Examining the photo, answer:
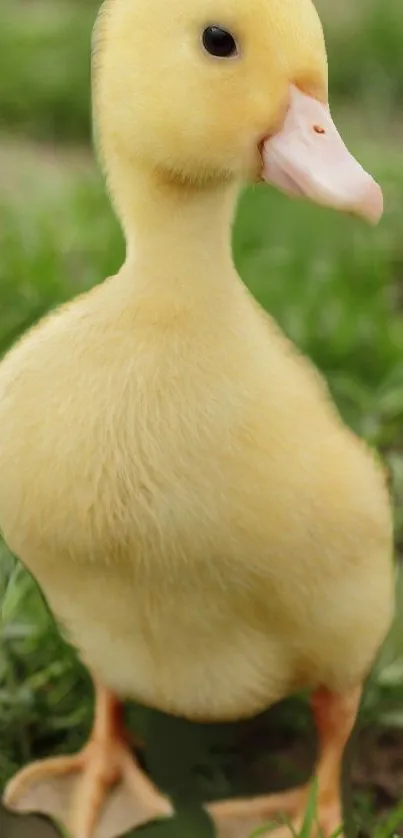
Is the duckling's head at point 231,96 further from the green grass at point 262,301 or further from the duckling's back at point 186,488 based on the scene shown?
the green grass at point 262,301

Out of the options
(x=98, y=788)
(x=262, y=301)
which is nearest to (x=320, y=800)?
(x=98, y=788)

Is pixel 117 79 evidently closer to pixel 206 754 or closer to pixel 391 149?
pixel 206 754

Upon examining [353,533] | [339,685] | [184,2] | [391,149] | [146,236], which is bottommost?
[391,149]

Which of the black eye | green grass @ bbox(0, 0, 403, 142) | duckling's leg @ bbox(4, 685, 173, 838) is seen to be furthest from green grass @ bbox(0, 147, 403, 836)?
the black eye

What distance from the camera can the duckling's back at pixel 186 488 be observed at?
758 millimetres

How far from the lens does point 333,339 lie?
59.2 inches

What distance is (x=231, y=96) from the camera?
70cm

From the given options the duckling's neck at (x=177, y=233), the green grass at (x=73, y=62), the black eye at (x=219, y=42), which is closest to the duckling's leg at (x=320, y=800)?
the duckling's neck at (x=177, y=233)

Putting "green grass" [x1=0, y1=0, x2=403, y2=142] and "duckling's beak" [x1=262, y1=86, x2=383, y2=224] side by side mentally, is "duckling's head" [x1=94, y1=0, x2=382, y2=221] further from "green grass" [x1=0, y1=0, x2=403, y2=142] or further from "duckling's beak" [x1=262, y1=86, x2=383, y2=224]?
"green grass" [x1=0, y1=0, x2=403, y2=142]

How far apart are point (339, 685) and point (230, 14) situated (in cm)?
47

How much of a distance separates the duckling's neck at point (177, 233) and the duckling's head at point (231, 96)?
0.01 m

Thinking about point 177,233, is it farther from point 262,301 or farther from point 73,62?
point 73,62

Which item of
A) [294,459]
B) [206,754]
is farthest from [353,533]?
[206,754]

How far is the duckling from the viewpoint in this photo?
0.70 meters
